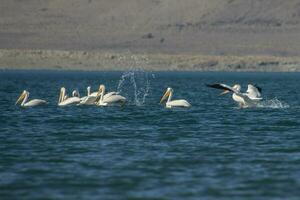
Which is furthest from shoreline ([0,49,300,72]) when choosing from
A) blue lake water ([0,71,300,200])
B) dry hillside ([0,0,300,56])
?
blue lake water ([0,71,300,200])

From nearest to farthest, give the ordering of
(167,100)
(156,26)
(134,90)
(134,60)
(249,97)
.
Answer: (249,97) → (167,100) → (134,90) → (134,60) → (156,26)

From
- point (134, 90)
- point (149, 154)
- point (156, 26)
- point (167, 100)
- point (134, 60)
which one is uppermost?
point (156, 26)

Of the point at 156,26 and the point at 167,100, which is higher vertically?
the point at 156,26

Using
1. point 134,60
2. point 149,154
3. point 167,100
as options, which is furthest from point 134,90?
point 134,60

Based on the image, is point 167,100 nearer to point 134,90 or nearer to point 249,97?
point 249,97

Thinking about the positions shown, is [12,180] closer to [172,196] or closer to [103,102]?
[172,196]

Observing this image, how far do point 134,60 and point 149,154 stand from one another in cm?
9823

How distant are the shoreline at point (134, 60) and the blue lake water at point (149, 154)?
266ft

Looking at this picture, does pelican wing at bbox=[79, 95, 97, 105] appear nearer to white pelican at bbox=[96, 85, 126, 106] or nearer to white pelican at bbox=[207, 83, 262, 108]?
white pelican at bbox=[96, 85, 126, 106]

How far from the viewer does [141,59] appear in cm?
10938

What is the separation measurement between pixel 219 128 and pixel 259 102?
7919 mm

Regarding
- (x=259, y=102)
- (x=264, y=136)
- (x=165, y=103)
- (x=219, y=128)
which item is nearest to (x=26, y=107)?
(x=165, y=103)

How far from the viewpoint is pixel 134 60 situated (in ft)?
383

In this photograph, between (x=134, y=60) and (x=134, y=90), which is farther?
(x=134, y=60)
